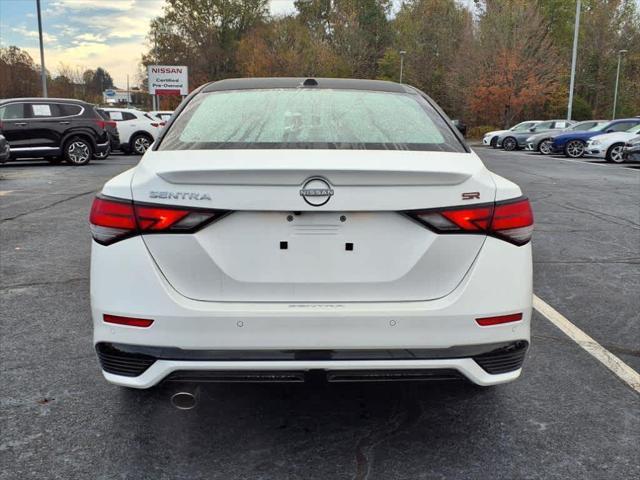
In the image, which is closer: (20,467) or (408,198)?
(408,198)

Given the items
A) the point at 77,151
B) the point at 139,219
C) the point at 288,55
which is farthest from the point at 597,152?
the point at 288,55

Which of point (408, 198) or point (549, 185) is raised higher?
point (408, 198)

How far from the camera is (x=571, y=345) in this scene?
13.9 feet

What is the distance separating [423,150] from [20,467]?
216cm

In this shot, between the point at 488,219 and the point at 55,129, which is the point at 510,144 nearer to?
the point at 55,129

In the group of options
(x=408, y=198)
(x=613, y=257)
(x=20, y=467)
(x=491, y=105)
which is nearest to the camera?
(x=408, y=198)

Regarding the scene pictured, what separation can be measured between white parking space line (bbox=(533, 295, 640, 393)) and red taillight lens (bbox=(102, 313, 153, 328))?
263 centimetres

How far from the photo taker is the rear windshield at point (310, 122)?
288cm

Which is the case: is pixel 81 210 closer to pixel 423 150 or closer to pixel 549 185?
pixel 423 150

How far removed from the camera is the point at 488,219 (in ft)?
8.65

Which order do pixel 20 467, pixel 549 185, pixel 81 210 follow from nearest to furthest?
pixel 20 467 < pixel 81 210 < pixel 549 185

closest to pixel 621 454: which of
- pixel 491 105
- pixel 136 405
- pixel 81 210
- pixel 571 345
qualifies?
pixel 571 345

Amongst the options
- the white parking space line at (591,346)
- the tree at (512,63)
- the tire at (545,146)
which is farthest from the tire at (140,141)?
the tree at (512,63)

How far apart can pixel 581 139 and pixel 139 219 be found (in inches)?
1040
